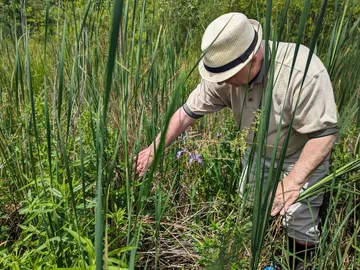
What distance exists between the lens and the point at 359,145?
167 cm

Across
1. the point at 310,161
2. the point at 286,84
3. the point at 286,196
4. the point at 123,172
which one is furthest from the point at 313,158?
the point at 123,172

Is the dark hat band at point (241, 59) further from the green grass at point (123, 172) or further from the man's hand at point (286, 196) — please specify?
the man's hand at point (286, 196)

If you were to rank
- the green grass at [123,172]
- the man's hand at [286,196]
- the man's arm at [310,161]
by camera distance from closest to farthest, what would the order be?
the green grass at [123,172], the man's hand at [286,196], the man's arm at [310,161]

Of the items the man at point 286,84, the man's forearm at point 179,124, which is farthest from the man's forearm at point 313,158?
the man's forearm at point 179,124

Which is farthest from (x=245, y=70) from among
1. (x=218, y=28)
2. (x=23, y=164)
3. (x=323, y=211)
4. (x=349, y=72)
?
(x=23, y=164)

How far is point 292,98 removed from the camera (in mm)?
1666

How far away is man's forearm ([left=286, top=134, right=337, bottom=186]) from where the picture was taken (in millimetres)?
1649

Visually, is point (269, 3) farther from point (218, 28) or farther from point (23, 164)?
point (23, 164)

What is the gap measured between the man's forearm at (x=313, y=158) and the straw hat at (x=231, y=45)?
478mm

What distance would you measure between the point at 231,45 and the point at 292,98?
0.36 meters

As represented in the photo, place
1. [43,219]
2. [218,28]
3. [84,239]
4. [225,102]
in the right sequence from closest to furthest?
1. [84,239]
2. [43,219]
3. [218,28]
4. [225,102]

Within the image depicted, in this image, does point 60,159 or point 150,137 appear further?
point 150,137

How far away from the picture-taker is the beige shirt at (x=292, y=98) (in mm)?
1616

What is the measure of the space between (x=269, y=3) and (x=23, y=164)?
1.19 metres
